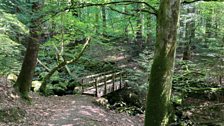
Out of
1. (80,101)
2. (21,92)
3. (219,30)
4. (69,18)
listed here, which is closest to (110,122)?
(80,101)

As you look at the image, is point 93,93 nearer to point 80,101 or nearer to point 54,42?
point 80,101

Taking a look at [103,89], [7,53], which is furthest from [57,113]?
[103,89]

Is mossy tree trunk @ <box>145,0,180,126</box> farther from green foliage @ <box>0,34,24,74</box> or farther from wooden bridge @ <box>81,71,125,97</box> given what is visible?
wooden bridge @ <box>81,71,125,97</box>

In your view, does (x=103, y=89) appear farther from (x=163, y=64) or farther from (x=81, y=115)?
(x=163, y=64)

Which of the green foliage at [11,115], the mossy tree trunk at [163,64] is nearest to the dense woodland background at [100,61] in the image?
the green foliage at [11,115]

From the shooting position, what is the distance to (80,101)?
14641 millimetres

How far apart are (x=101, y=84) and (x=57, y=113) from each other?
584 cm

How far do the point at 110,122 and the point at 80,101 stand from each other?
2900mm

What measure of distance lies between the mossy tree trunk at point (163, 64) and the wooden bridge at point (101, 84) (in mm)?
10681

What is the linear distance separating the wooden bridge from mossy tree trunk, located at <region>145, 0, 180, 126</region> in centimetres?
1068

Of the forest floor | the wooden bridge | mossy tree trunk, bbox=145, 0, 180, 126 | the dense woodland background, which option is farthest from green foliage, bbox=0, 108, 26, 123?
the wooden bridge

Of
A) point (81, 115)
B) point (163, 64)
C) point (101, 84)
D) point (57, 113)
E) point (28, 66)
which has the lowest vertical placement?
point (81, 115)

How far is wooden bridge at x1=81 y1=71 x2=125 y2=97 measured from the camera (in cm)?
1656

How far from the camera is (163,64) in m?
5.73
